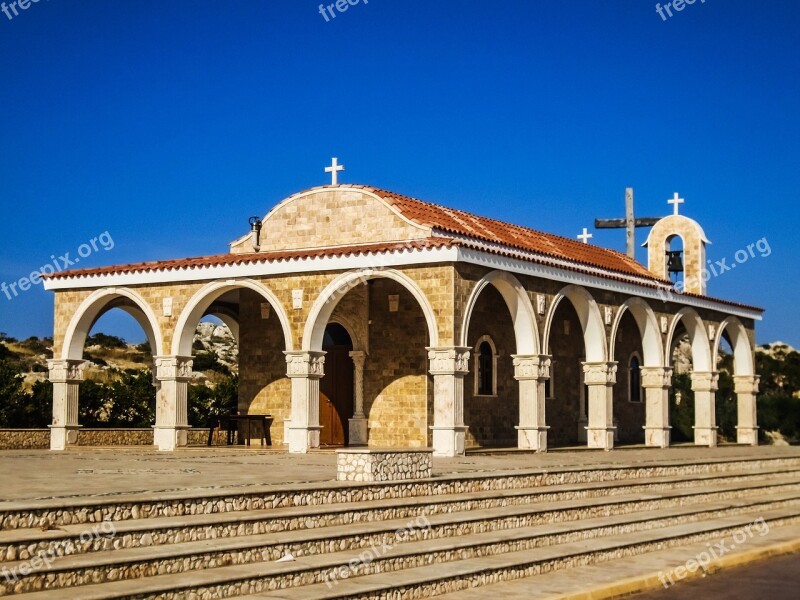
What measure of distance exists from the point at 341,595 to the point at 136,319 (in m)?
16.9

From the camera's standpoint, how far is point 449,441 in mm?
18250

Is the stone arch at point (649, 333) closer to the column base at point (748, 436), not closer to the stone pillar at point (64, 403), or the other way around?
the column base at point (748, 436)

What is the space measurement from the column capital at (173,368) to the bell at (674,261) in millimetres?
14224

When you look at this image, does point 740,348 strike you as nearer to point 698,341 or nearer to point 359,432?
point 698,341

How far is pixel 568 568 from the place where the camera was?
40.9 ft

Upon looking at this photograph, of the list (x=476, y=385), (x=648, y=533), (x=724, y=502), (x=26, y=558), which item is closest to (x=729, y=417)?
(x=476, y=385)

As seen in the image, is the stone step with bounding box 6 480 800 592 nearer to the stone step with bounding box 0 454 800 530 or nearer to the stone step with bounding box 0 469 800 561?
the stone step with bounding box 0 469 800 561

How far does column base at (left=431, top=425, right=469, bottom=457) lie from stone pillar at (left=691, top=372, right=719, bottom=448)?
34.8 feet

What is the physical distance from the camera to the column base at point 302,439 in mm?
19734

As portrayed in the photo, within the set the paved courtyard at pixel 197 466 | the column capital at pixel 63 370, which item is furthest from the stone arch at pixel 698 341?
the column capital at pixel 63 370

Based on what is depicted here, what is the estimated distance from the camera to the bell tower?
28.7 m

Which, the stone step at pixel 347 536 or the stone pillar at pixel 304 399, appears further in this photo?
the stone pillar at pixel 304 399

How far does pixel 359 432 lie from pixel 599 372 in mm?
5026

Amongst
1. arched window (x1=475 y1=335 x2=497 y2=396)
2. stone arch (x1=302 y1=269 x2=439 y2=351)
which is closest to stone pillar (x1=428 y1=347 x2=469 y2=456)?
stone arch (x1=302 y1=269 x2=439 y2=351)
